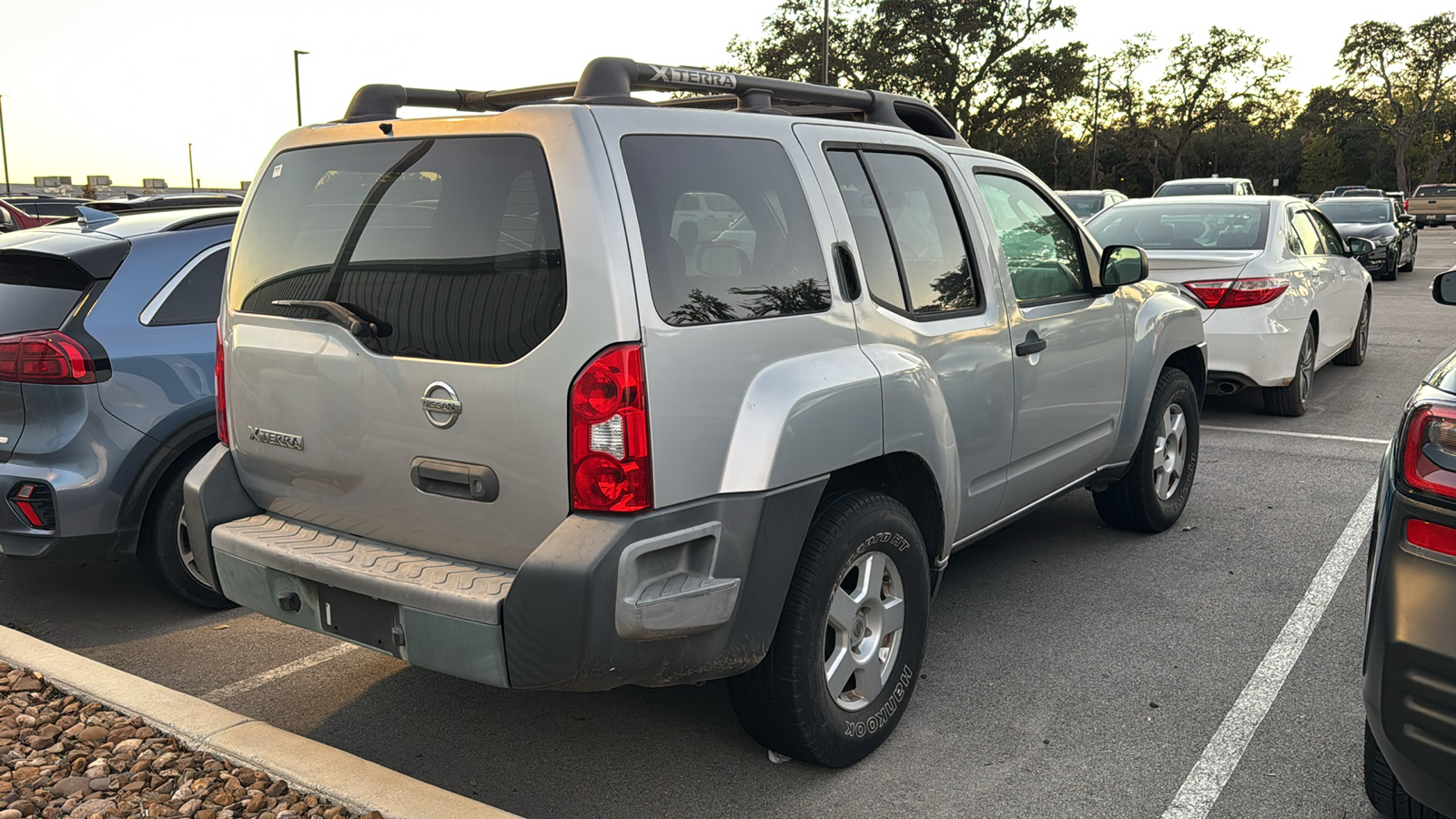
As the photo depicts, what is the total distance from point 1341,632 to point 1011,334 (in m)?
1.72

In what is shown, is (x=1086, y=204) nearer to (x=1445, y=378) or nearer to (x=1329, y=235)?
(x=1329, y=235)

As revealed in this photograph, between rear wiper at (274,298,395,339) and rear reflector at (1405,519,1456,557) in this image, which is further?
rear wiper at (274,298,395,339)

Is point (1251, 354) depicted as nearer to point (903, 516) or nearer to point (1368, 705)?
point (903, 516)

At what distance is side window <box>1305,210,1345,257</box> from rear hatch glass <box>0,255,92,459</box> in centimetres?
861

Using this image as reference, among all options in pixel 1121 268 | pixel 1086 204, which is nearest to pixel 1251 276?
pixel 1121 268

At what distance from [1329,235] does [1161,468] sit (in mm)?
5155

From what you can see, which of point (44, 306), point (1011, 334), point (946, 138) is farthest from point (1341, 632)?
point (44, 306)

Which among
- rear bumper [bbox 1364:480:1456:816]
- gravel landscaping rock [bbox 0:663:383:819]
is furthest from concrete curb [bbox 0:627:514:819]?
rear bumper [bbox 1364:480:1456:816]

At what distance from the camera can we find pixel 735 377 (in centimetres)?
293

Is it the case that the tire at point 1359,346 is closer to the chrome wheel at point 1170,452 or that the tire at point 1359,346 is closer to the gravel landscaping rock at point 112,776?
the chrome wheel at point 1170,452

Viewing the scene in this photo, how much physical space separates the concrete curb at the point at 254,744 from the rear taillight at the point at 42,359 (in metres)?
1.02

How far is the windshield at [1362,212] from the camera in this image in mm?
22031

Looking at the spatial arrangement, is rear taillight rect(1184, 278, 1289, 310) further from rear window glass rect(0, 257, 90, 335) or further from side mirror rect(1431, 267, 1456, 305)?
rear window glass rect(0, 257, 90, 335)

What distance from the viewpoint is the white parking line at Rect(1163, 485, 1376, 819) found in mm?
3213
